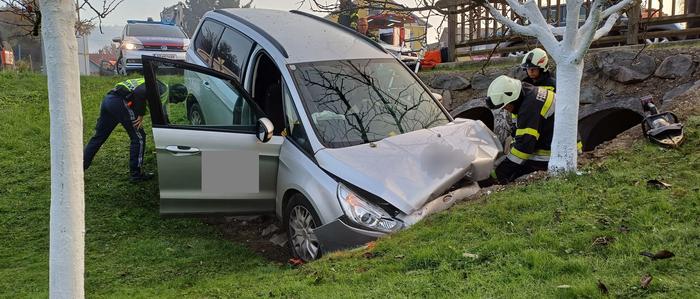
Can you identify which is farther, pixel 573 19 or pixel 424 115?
pixel 424 115

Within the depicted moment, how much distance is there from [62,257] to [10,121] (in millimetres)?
8137

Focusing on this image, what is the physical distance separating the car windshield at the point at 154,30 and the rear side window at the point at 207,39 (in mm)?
11628

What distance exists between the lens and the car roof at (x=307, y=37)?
566cm

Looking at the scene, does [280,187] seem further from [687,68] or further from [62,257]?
[687,68]

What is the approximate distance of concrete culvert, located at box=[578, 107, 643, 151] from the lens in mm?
7899

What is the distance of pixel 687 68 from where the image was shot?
7.08 metres

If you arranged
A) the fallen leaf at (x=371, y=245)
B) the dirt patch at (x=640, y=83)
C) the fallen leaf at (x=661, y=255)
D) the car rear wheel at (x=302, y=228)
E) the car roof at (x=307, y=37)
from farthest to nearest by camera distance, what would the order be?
the dirt patch at (x=640, y=83), the car roof at (x=307, y=37), the car rear wheel at (x=302, y=228), the fallen leaf at (x=371, y=245), the fallen leaf at (x=661, y=255)

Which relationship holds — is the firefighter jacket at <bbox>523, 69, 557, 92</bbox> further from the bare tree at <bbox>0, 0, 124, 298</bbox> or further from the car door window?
the bare tree at <bbox>0, 0, 124, 298</bbox>

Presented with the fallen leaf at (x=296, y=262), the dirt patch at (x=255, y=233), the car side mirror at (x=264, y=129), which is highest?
the car side mirror at (x=264, y=129)

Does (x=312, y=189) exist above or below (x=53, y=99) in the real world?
below

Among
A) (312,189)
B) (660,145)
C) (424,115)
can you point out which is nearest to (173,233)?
(312,189)

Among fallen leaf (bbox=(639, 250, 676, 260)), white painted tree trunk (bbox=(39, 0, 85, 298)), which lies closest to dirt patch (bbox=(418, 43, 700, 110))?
fallen leaf (bbox=(639, 250, 676, 260))

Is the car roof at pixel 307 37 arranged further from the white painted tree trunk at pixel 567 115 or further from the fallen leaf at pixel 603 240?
the fallen leaf at pixel 603 240

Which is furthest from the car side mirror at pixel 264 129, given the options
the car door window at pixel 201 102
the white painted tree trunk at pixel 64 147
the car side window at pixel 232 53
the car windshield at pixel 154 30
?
the car windshield at pixel 154 30
